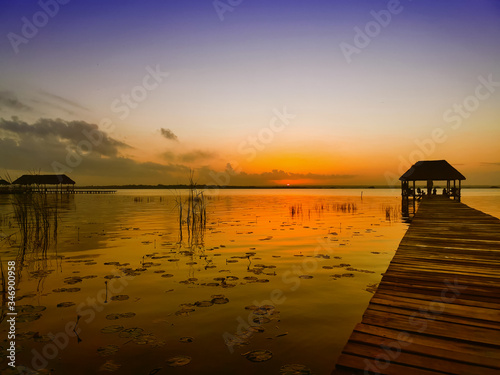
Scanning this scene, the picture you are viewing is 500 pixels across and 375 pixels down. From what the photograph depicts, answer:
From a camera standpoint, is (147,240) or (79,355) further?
(147,240)

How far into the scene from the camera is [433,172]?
29219 millimetres

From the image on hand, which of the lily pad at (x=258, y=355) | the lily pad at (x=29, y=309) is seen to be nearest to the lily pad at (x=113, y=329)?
the lily pad at (x=29, y=309)

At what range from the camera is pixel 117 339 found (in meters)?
4.39

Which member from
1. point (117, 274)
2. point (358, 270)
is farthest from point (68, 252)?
point (358, 270)

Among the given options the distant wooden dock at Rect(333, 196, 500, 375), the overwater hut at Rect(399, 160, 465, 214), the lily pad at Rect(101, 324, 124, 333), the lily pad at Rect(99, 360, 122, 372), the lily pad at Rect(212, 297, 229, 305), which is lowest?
the lily pad at Rect(99, 360, 122, 372)

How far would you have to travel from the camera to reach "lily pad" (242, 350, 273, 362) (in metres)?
3.93

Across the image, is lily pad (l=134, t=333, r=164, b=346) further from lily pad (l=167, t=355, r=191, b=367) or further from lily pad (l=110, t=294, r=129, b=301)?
lily pad (l=110, t=294, r=129, b=301)

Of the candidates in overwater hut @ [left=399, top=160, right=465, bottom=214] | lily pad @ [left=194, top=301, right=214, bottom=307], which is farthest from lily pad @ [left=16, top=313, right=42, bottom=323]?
overwater hut @ [left=399, top=160, right=465, bottom=214]

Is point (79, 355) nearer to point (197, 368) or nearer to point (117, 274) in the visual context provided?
point (197, 368)

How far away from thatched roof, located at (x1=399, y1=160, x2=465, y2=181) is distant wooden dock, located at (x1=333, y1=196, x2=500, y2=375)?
84.6 feet

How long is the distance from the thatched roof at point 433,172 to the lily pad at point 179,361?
99.6 feet

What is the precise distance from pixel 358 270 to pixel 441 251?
217 centimetres

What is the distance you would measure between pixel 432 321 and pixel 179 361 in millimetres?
3076

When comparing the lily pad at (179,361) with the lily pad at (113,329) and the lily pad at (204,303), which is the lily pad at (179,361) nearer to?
the lily pad at (113,329)
